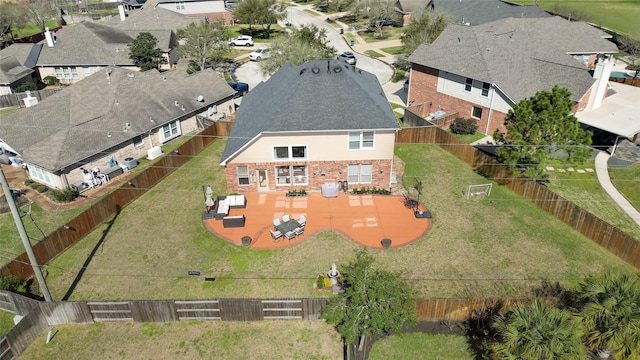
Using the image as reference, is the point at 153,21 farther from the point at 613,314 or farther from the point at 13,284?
the point at 613,314

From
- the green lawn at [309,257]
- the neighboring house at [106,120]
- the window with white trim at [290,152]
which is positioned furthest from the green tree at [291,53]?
the green lawn at [309,257]

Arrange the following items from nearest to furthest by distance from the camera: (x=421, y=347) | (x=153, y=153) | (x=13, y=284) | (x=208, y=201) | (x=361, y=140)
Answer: (x=421, y=347), (x=13, y=284), (x=208, y=201), (x=361, y=140), (x=153, y=153)

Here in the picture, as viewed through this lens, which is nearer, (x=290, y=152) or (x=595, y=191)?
(x=290, y=152)

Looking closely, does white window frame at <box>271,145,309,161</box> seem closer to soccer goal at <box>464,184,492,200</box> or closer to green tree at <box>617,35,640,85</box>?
soccer goal at <box>464,184,492,200</box>

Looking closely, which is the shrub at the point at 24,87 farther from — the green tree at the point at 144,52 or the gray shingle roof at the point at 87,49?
the green tree at the point at 144,52

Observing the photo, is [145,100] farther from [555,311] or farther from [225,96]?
[555,311]

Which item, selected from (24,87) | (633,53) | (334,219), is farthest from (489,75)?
(24,87)
